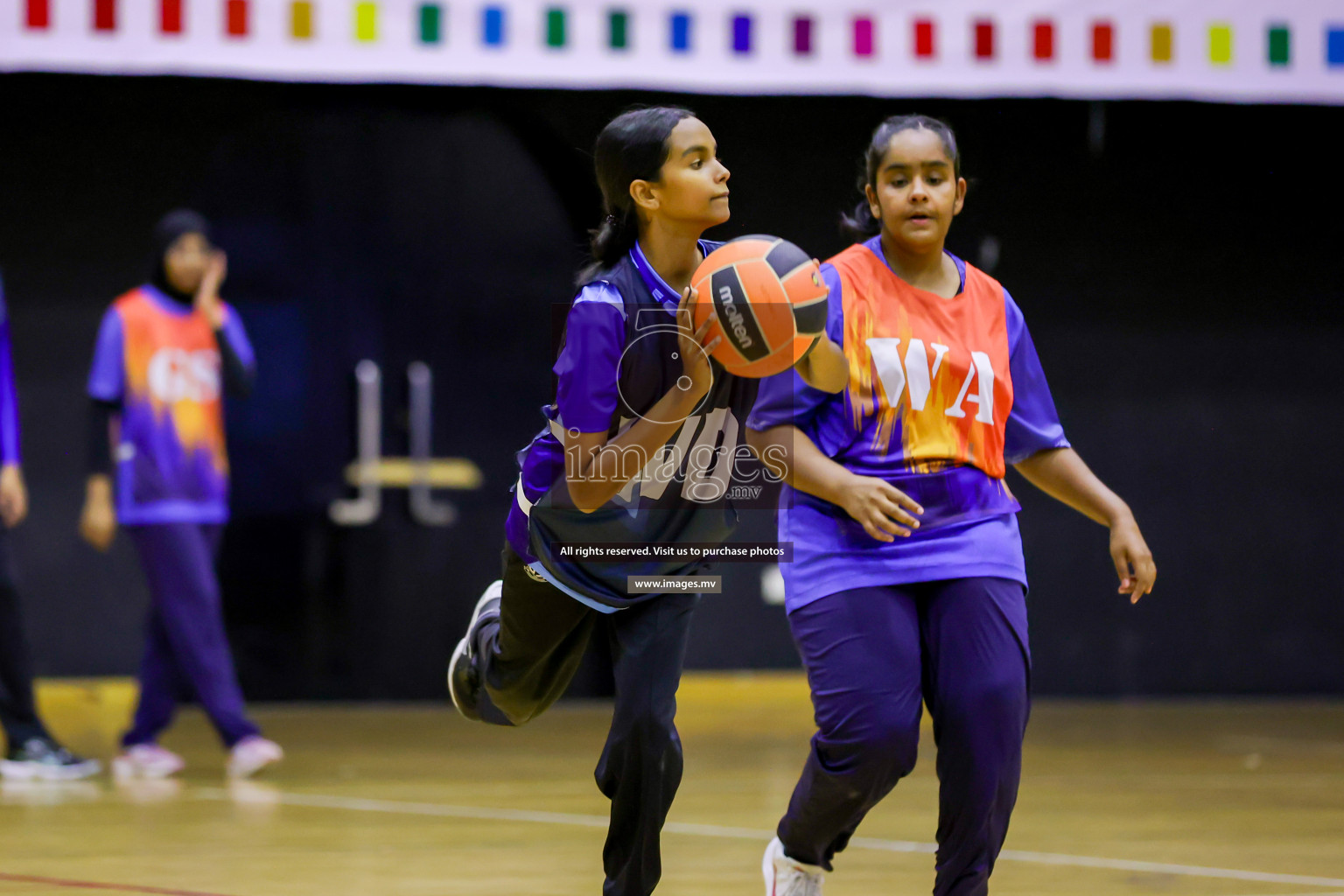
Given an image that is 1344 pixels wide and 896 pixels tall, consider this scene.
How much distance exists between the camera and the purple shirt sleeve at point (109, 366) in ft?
17.5

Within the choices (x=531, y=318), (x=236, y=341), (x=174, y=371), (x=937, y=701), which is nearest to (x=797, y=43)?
(x=531, y=318)

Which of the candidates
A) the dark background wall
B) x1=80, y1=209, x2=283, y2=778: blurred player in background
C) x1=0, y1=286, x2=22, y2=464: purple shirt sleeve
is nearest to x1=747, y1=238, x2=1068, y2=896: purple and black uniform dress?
x1=80, y1=209, x2=283, y2=778: blurred player in background

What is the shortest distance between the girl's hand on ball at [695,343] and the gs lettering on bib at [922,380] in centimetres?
28

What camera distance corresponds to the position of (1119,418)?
7.32 meters

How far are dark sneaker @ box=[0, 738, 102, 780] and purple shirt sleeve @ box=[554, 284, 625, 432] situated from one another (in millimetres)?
3084

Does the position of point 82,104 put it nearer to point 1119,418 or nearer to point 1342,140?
point 1119,418

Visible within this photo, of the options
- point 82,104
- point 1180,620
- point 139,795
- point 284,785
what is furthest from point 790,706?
point 82,104

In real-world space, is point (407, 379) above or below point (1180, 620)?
above

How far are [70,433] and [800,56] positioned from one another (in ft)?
12.6

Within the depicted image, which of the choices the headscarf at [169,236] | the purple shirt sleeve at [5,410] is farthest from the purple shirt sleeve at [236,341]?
the purple shirt sleeve at [5,410]

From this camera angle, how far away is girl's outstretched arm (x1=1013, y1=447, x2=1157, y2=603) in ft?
9.04

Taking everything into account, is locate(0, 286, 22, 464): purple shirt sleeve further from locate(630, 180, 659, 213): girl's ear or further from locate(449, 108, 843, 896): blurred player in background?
locate(630, 180, 659, 213): girl's ear

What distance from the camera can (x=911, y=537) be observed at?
269 cm

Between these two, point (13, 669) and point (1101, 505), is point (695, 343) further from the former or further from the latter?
point (13, 669)
